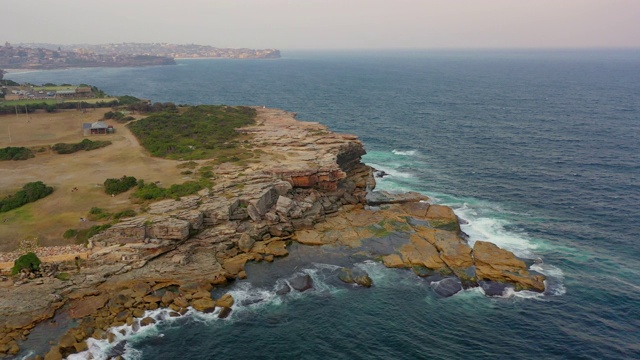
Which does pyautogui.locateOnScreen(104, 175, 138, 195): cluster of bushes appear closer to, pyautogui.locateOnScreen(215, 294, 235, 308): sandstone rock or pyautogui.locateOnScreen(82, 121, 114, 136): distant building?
pyautogui.locateOnScreen(215, 294, 235, 308): sandstone rock

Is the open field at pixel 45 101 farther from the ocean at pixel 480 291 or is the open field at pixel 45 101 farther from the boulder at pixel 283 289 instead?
the boulder at pixel 283 289

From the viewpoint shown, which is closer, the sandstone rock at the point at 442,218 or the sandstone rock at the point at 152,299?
the sandstone rock at the point at 152,299

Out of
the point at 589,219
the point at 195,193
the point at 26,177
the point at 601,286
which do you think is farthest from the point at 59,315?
the point at 589,219

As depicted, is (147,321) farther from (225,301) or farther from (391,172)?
(391,172)

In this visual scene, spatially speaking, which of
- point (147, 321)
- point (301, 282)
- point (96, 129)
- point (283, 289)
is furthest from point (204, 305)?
point (96, 129)

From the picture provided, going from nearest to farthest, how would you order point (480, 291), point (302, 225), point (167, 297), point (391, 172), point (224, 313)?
point (224, 313), point (167, 297), point (480, 291), point (302, 225), point (391, 172)

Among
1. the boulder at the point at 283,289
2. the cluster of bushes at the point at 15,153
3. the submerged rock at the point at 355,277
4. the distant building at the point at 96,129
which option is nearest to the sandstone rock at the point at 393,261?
the submerged rock at the point at 355,277
